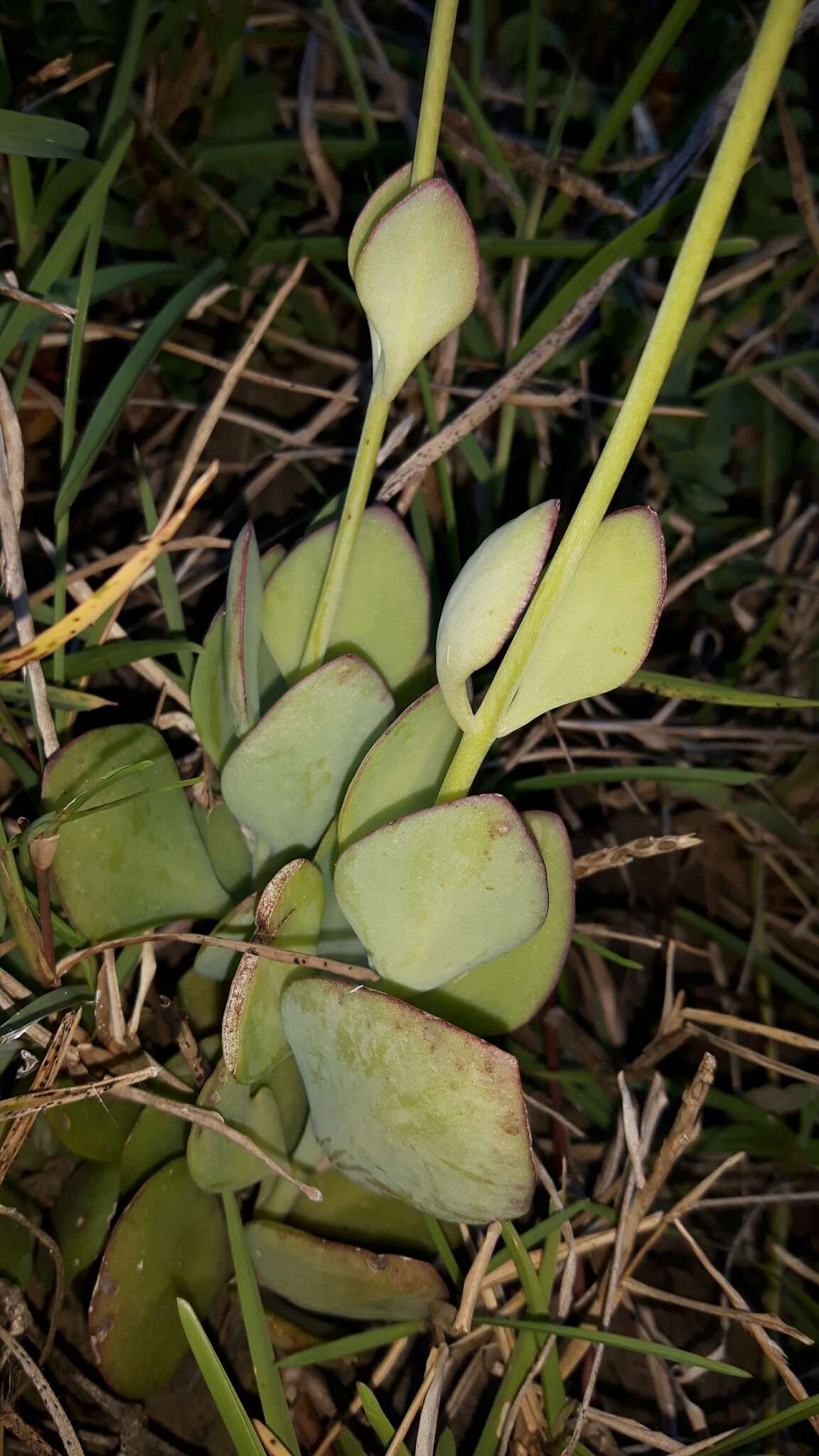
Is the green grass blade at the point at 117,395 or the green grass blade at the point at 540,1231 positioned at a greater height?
the green grass blade at the point at 117,395

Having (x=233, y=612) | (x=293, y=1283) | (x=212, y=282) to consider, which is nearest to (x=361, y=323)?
(x=212, y=282)

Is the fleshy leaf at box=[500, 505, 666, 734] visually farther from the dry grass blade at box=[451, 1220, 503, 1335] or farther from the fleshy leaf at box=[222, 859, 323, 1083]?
the dry grass blade at box=[451, 1220, 503, 1335]

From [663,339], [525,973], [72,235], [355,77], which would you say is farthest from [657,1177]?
[355,77]

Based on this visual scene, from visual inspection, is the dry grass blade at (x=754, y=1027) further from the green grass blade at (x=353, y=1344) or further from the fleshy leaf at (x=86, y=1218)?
the fleshy leaf at (x=86, y=1218)

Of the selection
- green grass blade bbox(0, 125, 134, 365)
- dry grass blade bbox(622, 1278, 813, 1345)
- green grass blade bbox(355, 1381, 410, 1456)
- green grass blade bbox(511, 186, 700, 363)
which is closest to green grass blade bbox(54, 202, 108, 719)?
green grass blade bbox(0, 125, 134, 365)

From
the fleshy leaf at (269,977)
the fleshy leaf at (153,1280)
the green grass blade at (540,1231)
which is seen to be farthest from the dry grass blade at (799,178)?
the fleshy leaf at (153,1280)
